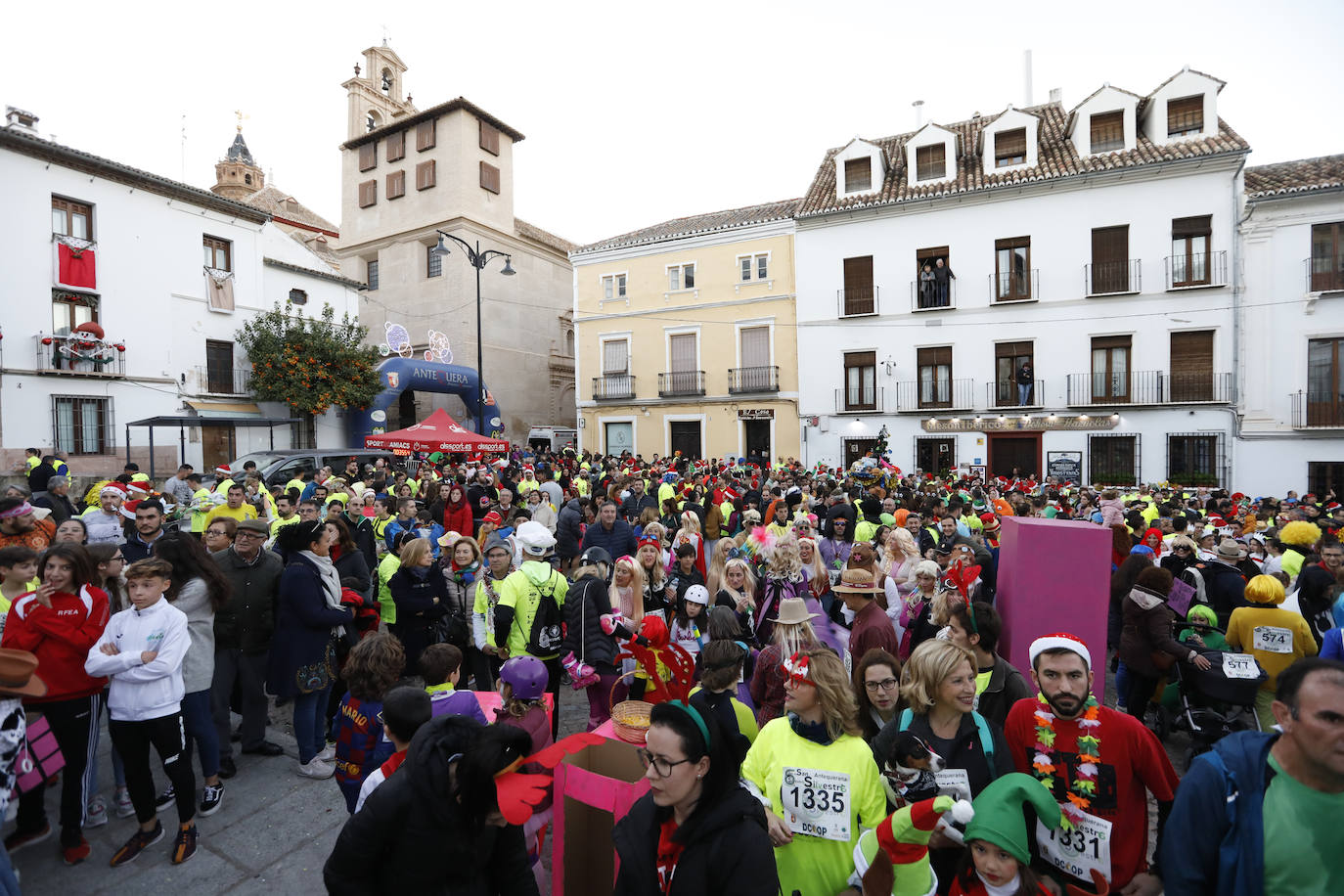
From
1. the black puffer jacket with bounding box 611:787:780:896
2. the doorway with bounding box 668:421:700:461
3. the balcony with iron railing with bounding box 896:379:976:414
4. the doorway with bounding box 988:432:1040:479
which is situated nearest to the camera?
the black puffer jacket with bounding box 611:787:780:896

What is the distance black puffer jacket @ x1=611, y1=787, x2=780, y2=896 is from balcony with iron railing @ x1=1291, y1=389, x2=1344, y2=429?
2322cm

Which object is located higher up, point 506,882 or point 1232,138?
point 1232,138

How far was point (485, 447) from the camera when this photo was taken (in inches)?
672

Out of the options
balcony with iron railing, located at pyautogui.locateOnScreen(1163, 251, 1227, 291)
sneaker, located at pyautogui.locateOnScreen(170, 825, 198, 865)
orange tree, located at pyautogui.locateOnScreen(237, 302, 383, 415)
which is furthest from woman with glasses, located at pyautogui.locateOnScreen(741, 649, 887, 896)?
orange tree, located at pyautogui.locateOnScreen(237, 302, 383, 415)

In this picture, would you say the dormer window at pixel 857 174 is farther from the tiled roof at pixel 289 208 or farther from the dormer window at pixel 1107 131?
the tiled roof at pixel 289 208

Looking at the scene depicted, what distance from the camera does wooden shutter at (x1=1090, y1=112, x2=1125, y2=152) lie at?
65.3 ft

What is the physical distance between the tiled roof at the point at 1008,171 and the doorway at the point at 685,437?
8.84m

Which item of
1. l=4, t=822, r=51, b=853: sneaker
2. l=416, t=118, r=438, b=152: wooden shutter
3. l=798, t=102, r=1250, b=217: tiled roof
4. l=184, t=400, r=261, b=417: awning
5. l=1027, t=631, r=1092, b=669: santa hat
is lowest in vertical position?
l=4, t=822, r=51, b=853: sneaker

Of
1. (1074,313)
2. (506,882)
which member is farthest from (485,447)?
(1074,313)

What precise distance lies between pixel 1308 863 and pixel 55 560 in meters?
5.43

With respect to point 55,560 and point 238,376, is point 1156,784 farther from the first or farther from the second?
point 238,376

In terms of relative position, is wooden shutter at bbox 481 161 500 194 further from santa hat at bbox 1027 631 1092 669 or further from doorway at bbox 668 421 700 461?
santa hat at bbox 1027 631 1092 669

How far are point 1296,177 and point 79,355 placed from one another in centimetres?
3496

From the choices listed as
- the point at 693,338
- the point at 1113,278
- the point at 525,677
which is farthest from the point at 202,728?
the point at 1113,278
